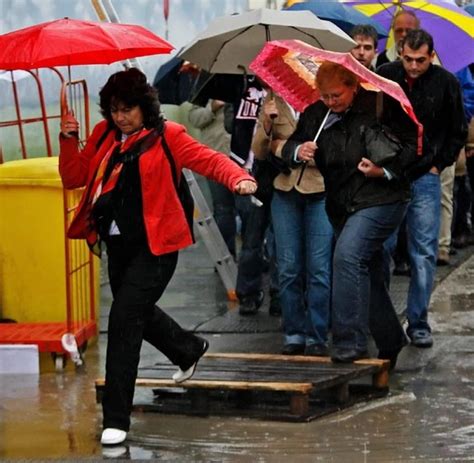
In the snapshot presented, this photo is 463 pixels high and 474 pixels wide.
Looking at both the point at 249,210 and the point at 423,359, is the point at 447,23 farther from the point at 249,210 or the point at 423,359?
the point at 423,359

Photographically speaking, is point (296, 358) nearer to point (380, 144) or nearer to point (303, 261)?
point (303, 261)

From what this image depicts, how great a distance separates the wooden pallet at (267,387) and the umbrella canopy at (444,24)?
2870 millimetres

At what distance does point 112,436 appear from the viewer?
6.67 meters

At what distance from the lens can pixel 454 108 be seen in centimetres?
830

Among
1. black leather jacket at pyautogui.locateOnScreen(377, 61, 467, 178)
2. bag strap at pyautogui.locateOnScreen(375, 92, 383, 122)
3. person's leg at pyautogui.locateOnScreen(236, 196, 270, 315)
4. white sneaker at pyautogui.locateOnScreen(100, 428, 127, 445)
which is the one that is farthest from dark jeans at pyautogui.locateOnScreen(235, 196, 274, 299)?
white sneaker at pyautogui.locateOnScreen(100, 428, 127, 445)

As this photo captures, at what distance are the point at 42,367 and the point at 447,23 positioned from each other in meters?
4.00

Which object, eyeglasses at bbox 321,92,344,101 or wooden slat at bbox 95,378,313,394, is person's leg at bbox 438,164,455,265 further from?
wooden slat at bbox 95,378,313,394

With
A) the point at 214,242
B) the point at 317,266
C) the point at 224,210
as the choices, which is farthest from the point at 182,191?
the point at 224,210

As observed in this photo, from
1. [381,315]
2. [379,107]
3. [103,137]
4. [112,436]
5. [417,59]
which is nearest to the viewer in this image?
[112,436]

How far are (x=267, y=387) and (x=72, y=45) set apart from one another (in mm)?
1851

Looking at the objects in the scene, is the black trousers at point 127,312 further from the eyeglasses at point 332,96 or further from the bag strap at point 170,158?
the eyeglasses at point 332,96

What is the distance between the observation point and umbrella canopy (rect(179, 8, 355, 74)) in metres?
8.55

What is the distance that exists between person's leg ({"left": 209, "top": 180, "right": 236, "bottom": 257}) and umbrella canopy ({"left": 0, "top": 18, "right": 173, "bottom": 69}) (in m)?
4.51

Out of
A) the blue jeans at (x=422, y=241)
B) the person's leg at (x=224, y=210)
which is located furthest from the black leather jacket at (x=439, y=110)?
the person's leg at (x=224, y=210)
